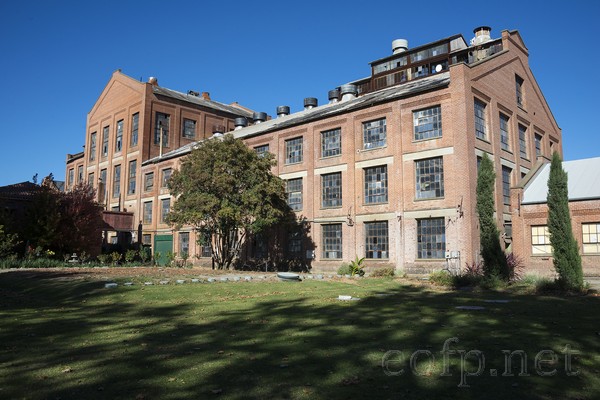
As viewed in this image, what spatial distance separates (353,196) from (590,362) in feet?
77.2

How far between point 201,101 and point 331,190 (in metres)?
29.6

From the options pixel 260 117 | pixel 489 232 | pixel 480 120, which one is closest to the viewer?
pixel 489 232

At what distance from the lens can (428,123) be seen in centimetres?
2728

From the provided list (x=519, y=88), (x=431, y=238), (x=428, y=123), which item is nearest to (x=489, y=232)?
(x=431, y=238)

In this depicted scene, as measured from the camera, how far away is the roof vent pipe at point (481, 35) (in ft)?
153

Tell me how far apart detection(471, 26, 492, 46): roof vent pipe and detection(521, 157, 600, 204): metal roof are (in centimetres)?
2145

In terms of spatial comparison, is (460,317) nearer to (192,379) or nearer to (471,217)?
(192,379)

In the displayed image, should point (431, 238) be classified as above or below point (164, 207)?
below

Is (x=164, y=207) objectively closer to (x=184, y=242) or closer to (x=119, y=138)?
(x=184, y=242)

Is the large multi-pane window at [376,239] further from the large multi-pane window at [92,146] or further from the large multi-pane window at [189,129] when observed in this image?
→ the large multi-pane window at [92,146]

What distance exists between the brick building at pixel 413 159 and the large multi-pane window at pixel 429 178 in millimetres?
61

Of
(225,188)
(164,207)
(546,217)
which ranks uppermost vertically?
(164,207)

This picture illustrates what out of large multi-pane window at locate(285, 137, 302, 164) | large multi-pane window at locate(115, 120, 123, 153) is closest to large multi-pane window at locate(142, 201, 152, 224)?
large multi-pane window at locate(115, 120, 123, 153)

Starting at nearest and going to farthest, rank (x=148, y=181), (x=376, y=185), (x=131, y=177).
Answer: (x=376, y=185) → (x=148, y=181) → (x=131, y=177)
